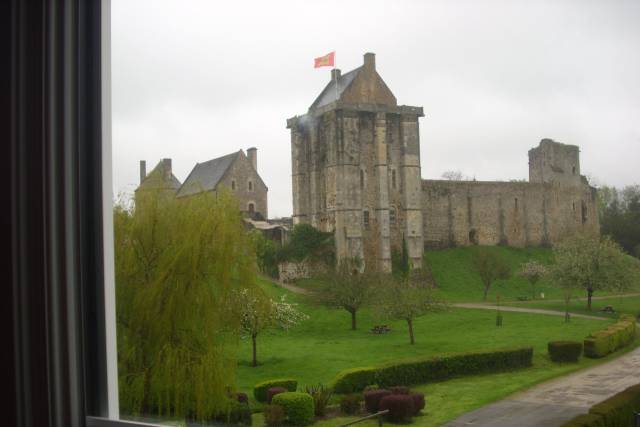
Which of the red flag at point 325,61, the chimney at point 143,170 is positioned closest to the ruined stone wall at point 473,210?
the red flag at point 325,61

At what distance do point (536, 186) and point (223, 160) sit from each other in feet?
49.7

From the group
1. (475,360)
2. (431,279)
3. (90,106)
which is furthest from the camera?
(431,279)

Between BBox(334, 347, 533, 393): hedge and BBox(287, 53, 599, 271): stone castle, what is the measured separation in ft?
47.9

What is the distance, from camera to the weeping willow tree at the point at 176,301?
24.3ft

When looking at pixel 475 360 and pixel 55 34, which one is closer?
pixel 55 34

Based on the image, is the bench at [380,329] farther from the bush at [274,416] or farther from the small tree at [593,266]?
the bush at [274,416]

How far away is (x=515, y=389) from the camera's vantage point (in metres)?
10.6

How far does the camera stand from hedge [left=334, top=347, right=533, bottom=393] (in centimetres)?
1194

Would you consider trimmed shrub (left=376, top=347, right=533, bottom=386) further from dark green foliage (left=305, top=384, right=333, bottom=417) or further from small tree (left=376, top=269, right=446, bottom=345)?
small tree (left=376, top=269, right=446, bottom=345)

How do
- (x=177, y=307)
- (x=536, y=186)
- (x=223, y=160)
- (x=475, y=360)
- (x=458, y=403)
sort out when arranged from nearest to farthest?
(x=177, y=307), (x=458, y=403), (x=475, y=360), (x=223, y=160), (x=536, y=186)

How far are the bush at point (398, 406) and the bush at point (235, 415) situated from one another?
7.49 ft

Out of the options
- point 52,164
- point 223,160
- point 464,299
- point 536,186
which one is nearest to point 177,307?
point 52,164

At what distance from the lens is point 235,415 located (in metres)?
8.57

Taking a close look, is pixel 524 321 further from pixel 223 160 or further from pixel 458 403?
pixel 223 160
